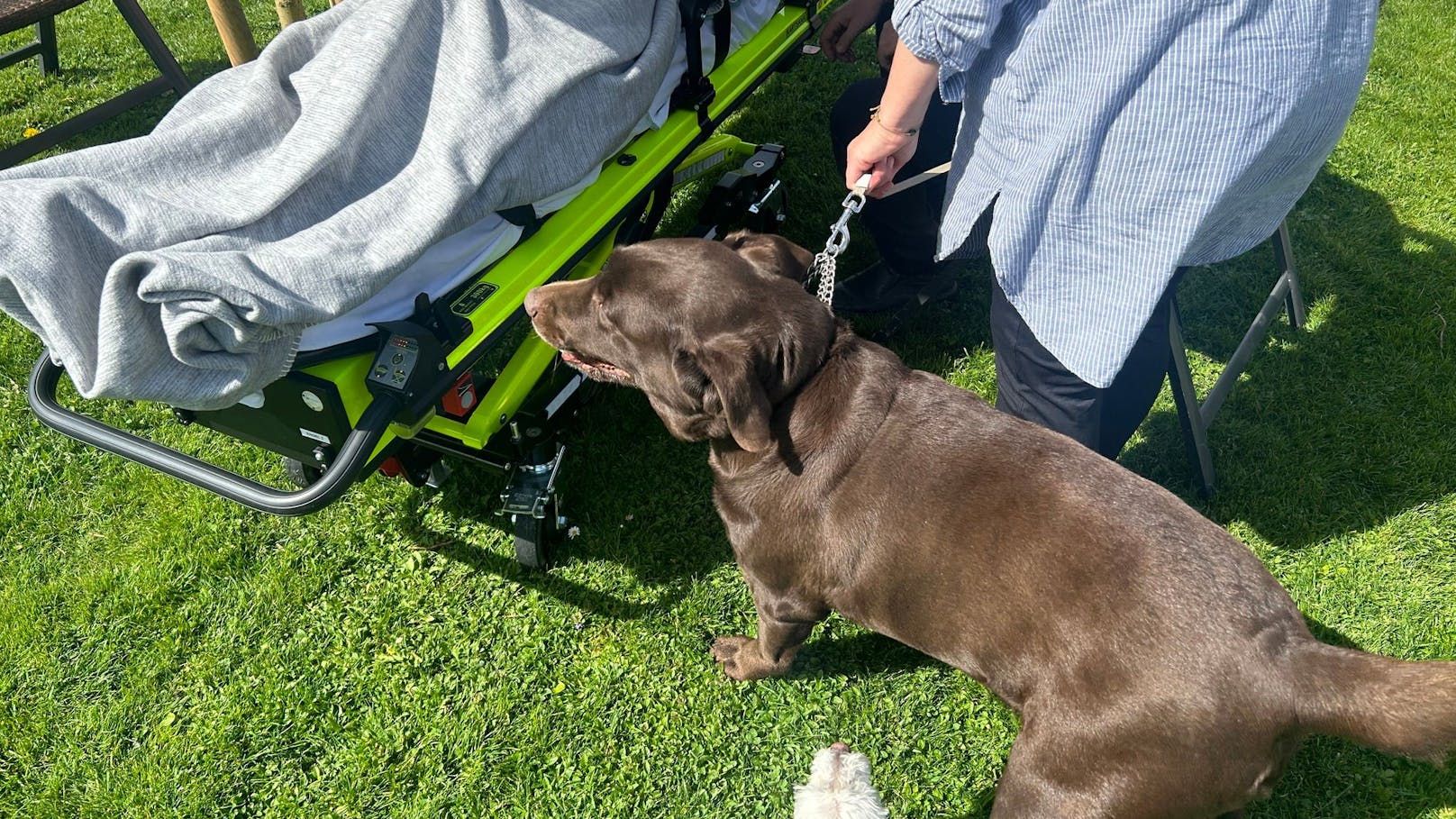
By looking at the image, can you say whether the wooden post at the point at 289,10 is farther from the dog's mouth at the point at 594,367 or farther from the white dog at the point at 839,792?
the white dog at the point at 839,792

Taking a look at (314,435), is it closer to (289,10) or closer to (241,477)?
(241,477)

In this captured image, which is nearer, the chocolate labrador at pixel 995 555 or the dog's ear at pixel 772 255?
the chocolate labrador at pixel 995 555

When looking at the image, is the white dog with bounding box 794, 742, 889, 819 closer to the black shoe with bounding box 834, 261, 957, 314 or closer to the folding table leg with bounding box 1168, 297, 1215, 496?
the folding table leg with bounding box 1168, 297, 1215, 496

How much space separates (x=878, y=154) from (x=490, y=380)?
59.9 inches

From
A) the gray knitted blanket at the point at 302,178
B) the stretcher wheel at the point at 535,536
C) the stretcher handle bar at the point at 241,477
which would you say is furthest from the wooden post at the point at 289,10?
the stretcher wheel at the point at 535,536

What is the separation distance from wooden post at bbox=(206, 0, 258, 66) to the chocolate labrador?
232cm

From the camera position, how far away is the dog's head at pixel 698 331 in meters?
2.25

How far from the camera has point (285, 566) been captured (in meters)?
3.28

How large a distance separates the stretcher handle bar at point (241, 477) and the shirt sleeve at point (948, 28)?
1.58 m

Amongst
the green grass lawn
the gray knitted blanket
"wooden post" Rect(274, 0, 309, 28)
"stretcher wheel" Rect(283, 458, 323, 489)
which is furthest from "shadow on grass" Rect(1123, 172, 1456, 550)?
"wooden post" Rect(274, 0, 309, 28)

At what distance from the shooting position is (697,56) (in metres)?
3.44

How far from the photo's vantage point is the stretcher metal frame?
2406 millimetres

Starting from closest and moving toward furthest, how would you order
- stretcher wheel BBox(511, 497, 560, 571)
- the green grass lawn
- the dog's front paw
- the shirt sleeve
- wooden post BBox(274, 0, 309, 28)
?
the shirt sleeve → the green grass lawn → the dog's front paw → stretcher wheel BBox(511, 497, 560, 571) → wooden post BBox(274, 0, 309, 28)

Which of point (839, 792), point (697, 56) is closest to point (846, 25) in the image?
point (697, 56)
